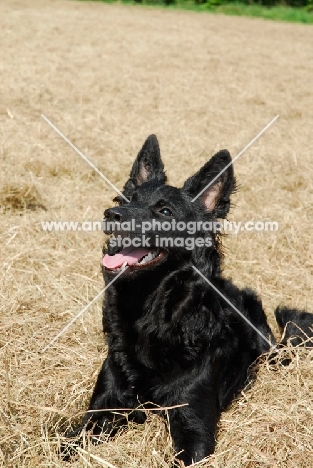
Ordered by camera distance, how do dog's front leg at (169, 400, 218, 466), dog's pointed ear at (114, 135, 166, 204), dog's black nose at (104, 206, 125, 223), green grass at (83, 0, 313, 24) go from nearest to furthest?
dog's front leg at (169, 400, 218, 466) → dog's black nose at (104, 206, 125, 223) → dog's pointed ear at (114, 135, 166, 204) → green grass at (83, 0, 313, 24)

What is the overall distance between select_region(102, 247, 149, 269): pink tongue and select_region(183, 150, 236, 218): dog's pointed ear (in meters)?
0.56

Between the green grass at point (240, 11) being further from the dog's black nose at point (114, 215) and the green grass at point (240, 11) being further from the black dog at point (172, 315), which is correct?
the dog's black nose at point (114, 215)

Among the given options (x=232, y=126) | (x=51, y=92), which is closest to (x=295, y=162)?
(x=232, y=126)

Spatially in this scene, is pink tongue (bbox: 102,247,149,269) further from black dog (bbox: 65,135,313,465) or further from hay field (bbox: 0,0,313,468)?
hay field (bbox: 0,0,313,468)

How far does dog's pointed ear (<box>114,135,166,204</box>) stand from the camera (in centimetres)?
394

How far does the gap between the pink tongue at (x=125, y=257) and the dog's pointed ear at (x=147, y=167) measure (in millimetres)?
566

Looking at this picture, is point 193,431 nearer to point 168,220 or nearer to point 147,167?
point 168,220

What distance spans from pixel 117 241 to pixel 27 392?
110cm

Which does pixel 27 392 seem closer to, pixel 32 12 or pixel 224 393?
pixel 224 393

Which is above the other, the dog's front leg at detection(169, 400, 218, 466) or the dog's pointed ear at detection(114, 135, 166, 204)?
the dog's pointed ear at detection(114, 135, 166, 204)

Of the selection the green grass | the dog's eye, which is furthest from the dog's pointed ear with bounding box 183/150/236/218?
the green grass

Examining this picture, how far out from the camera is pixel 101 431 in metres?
3.25

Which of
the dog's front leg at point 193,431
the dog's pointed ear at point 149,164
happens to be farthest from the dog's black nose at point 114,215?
the dog's front leg at point 193,431

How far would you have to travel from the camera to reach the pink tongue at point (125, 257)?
333 centimetres
